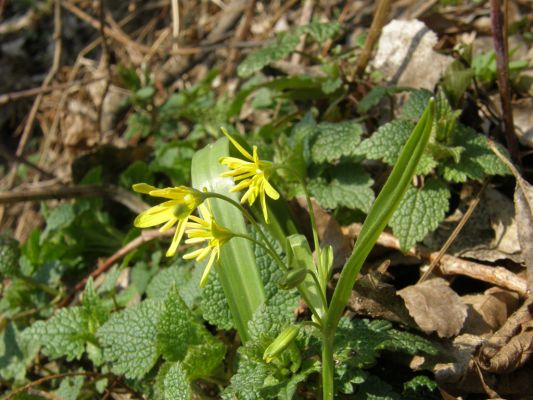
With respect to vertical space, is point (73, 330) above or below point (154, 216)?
below

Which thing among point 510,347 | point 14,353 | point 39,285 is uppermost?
point 39,285

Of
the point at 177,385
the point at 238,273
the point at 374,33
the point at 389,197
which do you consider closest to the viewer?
the point at 389,197

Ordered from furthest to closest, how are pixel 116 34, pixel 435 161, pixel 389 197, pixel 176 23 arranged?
pixel 116 34 < pixel 176 23 < pixel 435 161 < pixel 389 197

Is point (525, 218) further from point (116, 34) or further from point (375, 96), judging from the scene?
point (116, 34)

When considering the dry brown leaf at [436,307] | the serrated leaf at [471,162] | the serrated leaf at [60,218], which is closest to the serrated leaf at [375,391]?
the dry brown leaf at [436,307]

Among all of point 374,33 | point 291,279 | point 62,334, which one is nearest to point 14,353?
point 62,334

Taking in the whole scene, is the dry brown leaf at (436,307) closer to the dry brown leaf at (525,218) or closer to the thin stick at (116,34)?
the dry brown leaf at (525,218)

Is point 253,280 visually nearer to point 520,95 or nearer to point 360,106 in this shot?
point 360,106

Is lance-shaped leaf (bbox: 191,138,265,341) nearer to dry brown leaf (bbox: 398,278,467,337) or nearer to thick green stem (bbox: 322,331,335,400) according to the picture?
thick green stem (bbox: 322,331,335,400)
